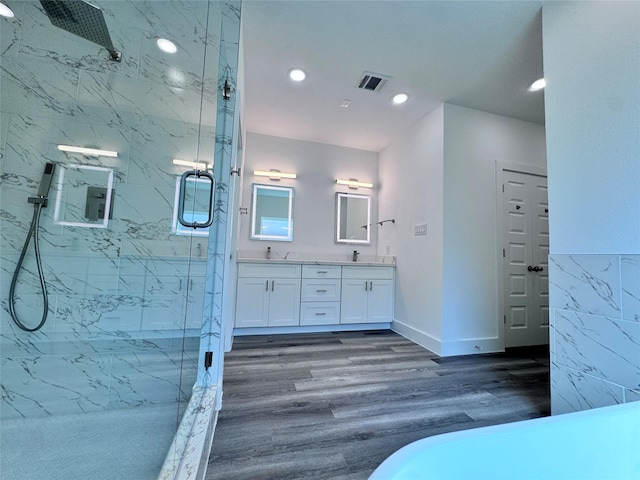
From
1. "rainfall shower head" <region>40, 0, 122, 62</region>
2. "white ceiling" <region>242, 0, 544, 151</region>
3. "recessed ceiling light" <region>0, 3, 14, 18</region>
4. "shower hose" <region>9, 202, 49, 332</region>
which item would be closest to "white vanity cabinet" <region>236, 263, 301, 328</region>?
"shower hose" <region>9, 202, 49, 332</region>

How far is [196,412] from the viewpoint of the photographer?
1237 millimetres

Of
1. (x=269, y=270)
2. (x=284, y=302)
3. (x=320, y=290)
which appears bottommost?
(x=284, y=302)

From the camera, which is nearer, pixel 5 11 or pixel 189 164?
pixel 5 11

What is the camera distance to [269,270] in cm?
296

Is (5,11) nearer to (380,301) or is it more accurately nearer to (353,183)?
(353,183)

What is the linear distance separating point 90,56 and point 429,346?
10.9 ft

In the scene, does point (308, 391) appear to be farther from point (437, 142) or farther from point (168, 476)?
point (437, 142)

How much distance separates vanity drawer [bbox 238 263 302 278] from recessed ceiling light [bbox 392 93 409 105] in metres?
2.04

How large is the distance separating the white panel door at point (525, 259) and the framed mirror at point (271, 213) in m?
2.51

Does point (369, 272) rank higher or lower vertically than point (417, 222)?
lower

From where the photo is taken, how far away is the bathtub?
0.57m

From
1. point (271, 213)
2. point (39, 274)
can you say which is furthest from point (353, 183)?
point (39, 274)

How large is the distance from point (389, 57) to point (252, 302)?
2.64 metres

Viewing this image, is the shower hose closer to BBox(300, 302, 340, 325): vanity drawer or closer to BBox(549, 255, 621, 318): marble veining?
BBox(300, 302, 340, 325): vanity drawer
